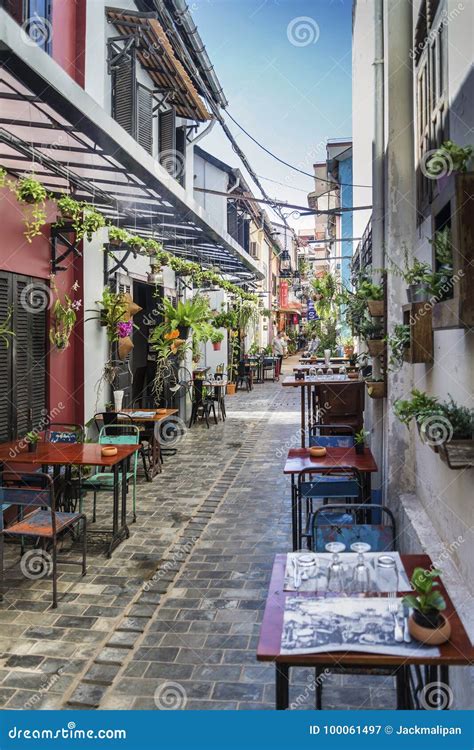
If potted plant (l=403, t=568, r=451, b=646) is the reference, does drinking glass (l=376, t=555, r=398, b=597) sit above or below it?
below

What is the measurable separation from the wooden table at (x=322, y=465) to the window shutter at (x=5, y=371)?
330 centimetres

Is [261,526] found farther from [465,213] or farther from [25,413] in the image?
[465,213]

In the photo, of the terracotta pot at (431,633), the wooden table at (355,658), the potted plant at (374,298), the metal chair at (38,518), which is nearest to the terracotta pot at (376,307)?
the potted plant at (374,298)

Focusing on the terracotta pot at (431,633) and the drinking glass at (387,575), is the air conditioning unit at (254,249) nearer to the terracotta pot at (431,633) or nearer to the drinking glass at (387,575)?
the drinking glass at (387,575)

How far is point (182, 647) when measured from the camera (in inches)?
161

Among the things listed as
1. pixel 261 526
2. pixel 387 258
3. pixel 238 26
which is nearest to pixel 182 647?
pixel 261 526

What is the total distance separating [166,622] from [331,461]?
211cm

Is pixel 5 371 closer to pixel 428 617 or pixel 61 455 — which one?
pixel 61 455

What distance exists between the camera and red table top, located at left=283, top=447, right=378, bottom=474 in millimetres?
5297

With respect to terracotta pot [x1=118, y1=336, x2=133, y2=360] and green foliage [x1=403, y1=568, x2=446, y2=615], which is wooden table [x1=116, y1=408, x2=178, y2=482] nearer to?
terracotta pot [x1=118, y1=336, x2=133, y2=360]

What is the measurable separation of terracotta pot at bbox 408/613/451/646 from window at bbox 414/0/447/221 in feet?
9.62

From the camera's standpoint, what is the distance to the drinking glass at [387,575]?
2.82m

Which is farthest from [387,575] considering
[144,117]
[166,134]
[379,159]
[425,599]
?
[166,134]

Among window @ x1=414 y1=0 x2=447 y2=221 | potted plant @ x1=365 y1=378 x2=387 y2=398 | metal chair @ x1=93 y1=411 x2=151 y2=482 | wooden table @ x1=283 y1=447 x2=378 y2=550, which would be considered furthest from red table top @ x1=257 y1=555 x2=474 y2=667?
metal chair @ x1=93 y1=411 x2=151 y2=482
